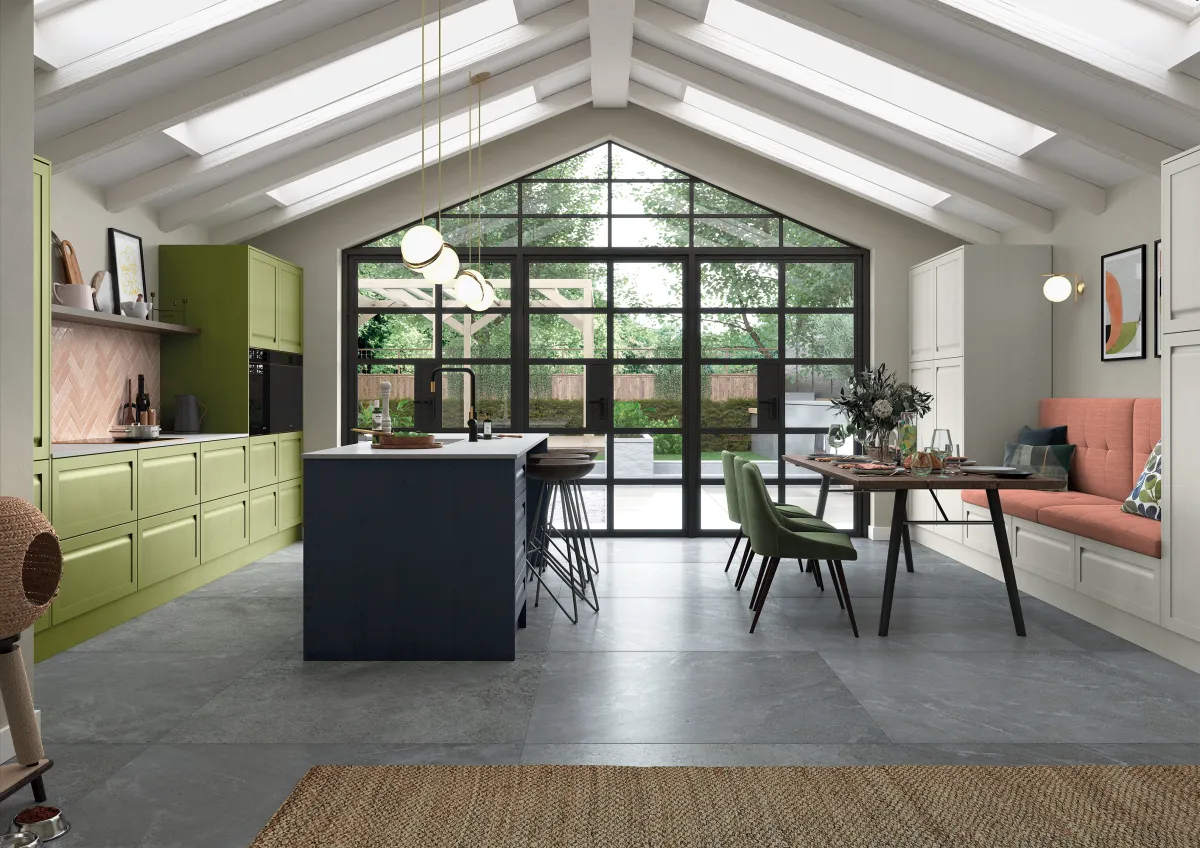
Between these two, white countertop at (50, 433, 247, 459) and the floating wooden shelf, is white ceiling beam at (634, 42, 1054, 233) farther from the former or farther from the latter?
white countertop at (50, 433, 247, 459)

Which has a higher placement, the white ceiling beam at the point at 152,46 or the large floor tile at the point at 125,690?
the white ceiling beam at the point at 152,46

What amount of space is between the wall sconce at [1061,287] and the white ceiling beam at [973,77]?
1041mm

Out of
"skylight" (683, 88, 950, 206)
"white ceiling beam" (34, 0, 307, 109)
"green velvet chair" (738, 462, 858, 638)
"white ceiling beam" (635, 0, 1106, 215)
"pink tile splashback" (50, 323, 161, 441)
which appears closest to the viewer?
"white ceiling beam" (34, 0, 307, 109)

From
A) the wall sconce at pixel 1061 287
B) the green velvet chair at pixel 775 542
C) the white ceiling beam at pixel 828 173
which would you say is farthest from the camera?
the white ceiling beam at pixel 828 173

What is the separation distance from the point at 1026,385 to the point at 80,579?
20.0ft

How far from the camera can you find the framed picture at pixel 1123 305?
545 cm

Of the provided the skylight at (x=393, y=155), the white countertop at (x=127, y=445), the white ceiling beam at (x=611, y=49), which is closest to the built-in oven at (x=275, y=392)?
the white countertop at (x=127, y=445)

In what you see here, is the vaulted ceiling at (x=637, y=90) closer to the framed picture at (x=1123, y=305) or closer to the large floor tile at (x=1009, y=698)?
the framed picture at (x=1123, y=305)

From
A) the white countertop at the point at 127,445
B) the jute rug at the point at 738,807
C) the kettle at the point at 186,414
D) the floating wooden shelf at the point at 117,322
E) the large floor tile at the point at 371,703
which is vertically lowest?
the jute rug at the point at 738,807

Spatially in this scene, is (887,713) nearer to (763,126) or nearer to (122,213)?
(763,126)

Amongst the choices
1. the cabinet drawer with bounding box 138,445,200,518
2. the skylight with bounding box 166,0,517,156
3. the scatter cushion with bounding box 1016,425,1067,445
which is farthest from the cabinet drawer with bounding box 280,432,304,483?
the scatter cushion with bounding box 1016,425,1067,445

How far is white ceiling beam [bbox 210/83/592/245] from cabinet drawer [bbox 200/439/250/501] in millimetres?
1934

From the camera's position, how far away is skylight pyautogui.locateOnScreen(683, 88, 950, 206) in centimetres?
701

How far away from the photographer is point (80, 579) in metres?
4.34
